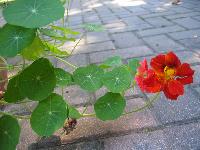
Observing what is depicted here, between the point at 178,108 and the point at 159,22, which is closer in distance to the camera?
the point at 178,108

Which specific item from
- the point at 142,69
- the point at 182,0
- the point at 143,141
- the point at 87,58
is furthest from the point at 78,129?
the point at 182,0

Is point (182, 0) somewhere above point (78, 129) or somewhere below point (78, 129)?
below

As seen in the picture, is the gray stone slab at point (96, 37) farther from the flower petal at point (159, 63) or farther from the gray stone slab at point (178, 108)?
the flower petal at point (159, 63)

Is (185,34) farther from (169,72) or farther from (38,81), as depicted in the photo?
(38,81)

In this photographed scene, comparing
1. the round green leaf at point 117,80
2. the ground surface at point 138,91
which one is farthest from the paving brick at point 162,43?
the round green leaf at point 117,80

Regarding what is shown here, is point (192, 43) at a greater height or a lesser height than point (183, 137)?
lesser

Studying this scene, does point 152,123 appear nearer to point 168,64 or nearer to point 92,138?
point 92,138

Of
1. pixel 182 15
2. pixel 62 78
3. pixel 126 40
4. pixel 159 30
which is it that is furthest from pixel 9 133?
pixel 182 15

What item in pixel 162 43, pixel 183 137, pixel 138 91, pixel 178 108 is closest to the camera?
pixel 183 137
